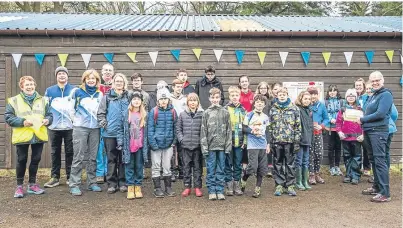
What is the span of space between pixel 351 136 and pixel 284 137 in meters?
1.71

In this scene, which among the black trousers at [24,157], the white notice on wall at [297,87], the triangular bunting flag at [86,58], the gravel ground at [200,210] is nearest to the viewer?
the gravel ground at [200,210]

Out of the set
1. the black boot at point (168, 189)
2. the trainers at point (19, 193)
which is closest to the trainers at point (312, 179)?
the black boot at point (168, 189)

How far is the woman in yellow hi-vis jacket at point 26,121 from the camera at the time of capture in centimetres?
509

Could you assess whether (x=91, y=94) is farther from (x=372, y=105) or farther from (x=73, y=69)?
(x=372, y=105)

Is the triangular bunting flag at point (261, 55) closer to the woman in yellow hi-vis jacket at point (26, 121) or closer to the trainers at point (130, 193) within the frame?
the trainers at point (130, 193)

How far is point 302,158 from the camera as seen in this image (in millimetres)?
5629

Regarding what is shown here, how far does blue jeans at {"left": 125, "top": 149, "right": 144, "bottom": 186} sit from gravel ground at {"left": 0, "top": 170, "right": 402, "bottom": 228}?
261 mm

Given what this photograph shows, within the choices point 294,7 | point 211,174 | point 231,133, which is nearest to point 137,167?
point 211,174

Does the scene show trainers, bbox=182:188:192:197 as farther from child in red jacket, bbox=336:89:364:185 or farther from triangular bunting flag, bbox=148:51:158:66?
triangular bunting flag, bbox=148:51:158:66

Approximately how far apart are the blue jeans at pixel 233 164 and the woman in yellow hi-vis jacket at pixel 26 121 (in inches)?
107

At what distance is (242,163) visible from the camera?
17.9 feet

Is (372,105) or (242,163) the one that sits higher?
(372,105)

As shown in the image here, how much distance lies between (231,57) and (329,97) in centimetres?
224

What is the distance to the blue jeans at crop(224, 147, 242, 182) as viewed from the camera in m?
5.29
